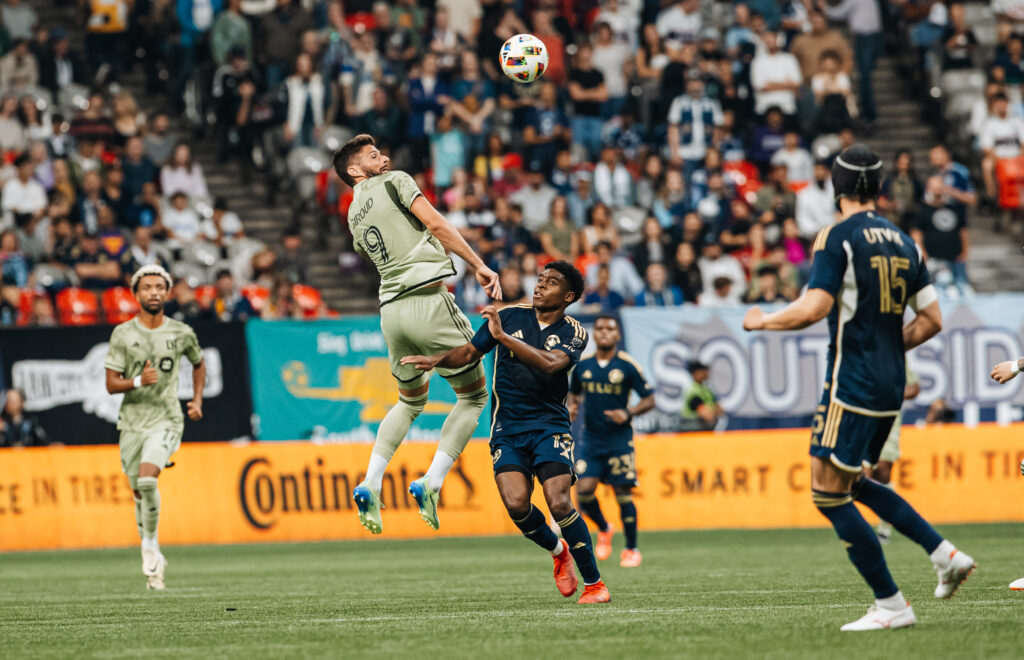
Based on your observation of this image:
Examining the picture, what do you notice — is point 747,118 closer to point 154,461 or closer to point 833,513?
point 154,461

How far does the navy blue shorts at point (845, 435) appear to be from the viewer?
797cm

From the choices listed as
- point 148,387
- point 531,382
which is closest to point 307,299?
point 148,387

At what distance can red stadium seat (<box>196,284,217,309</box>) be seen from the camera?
71.1 ft

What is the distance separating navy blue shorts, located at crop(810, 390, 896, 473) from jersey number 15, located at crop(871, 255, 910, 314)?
1.85ft

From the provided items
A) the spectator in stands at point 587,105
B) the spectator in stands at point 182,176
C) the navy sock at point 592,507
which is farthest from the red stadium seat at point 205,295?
the navy sock at point 592,507

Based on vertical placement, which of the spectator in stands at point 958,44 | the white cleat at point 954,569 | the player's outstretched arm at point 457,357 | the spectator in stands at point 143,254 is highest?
the spectator in stands at point 958,44

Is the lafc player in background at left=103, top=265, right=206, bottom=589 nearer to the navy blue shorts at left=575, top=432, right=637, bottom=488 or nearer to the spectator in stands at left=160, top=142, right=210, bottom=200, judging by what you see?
the navy blue shorts at left=575, top=432, right=637, bottom=488

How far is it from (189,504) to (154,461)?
22.0 feet

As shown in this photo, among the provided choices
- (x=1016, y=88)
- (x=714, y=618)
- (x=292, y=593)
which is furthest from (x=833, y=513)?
(x=1016, y=88)

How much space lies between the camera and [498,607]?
399 inches

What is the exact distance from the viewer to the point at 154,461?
13.7m

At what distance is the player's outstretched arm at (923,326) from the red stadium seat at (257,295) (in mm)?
14486

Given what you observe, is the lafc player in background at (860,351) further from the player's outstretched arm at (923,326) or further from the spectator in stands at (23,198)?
the spectator in stands at (23,198)

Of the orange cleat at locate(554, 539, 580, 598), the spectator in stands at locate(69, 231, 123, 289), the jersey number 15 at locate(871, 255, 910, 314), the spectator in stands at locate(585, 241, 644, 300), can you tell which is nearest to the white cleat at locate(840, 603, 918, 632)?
the jersey number 15 at locate(871, 255, 910, 314)
